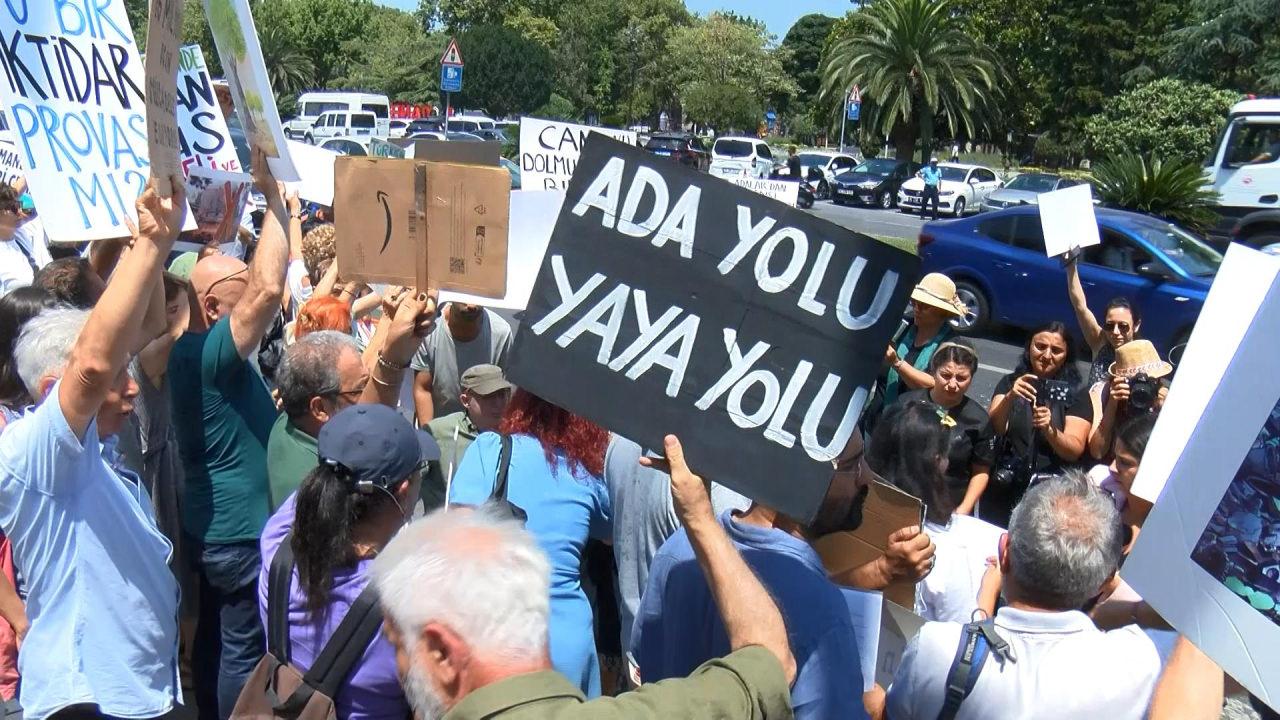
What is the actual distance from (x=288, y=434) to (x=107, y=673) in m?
0.84

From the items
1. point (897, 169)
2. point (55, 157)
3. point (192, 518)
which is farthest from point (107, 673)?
point (897, 169)

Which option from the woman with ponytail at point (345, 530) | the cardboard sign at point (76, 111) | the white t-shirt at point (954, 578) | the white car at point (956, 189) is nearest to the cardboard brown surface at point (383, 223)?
the cardboard sign at point (76, 111)

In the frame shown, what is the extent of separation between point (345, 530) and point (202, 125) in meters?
3.23

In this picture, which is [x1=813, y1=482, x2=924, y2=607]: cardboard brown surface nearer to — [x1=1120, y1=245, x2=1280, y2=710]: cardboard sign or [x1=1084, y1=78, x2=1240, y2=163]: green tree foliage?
[x1=1120, y1=245, x2=1280, y2=710]: cardboard sign

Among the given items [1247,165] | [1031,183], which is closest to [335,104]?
[1031,183]

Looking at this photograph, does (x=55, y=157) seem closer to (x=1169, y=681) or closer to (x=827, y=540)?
(x=827, y=540)

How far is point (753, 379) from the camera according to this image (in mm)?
2119

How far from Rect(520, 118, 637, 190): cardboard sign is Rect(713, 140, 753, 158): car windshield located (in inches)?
986

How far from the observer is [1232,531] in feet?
5.67

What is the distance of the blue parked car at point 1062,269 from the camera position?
1102 cm

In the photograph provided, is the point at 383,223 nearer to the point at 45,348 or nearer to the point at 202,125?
the point at 45,348

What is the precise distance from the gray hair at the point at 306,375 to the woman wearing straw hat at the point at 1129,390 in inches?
120

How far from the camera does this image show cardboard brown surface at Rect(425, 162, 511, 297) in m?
3.35

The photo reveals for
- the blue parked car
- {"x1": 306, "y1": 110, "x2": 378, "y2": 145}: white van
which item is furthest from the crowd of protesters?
{"x1": 306, "y1": 110, "x2": 378, "y2": 145}: white van
